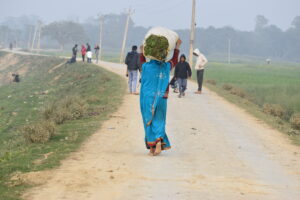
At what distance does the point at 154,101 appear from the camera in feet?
33.5

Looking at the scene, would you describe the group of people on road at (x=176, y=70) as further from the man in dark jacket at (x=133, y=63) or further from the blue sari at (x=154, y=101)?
the blue sari at (x=154, y=101)

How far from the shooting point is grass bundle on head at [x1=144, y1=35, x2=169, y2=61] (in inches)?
398

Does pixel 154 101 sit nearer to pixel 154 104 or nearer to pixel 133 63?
pixel 154 104

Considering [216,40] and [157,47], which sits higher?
[157,47]

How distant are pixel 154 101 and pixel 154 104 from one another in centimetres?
5

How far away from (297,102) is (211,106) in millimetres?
8152

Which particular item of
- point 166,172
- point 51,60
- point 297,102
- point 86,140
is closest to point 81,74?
point 297,102

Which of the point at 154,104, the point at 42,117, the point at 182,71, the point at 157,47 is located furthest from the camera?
the point at 182,71

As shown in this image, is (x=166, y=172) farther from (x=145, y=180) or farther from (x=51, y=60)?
(x=51, y=60)

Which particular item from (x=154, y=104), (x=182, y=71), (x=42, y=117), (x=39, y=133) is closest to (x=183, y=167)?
(x=154, y=104)

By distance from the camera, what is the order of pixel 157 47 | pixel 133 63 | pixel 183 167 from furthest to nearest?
pixel 133 63
pixel 157 47
pixel 183 167

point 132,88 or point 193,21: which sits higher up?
point 193,21

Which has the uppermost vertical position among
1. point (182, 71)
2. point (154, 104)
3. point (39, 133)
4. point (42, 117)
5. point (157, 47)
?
point (157, 47)

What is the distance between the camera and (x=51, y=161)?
9.59 meters
